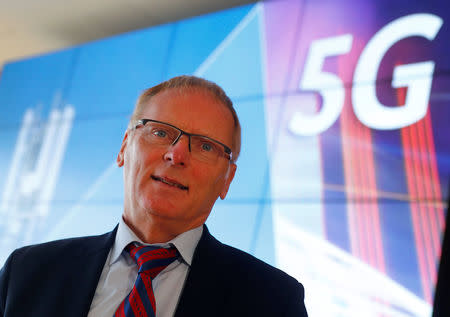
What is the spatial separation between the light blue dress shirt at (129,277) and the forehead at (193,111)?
0.28 metres

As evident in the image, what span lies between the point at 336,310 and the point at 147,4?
3650 millimetres

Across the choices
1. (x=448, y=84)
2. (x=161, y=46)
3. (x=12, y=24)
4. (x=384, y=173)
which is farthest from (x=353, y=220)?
(x=12, y=24)

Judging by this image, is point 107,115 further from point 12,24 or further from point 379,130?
point 379,130

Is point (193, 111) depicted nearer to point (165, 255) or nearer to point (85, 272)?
point (165, 255)

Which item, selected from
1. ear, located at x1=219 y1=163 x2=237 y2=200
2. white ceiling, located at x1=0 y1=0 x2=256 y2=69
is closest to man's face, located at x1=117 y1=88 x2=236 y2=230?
ear, located at x1=219 y1=163 x2=237 y2=200

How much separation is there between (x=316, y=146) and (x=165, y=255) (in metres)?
2.17

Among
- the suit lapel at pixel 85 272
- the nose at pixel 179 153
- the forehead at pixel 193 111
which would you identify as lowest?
the suit lapel at pixel 85 272

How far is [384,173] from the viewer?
9.13 ft

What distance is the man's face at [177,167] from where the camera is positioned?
1103mm

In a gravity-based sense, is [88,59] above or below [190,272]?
above

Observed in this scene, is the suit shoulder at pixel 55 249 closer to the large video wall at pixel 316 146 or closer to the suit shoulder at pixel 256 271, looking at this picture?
the suit shoulder at pixel 256 271

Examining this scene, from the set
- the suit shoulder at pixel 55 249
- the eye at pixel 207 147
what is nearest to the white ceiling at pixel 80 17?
the eye at pixel 207 147

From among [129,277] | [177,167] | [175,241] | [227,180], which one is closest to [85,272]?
[129,277]

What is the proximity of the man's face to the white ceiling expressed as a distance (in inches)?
138
